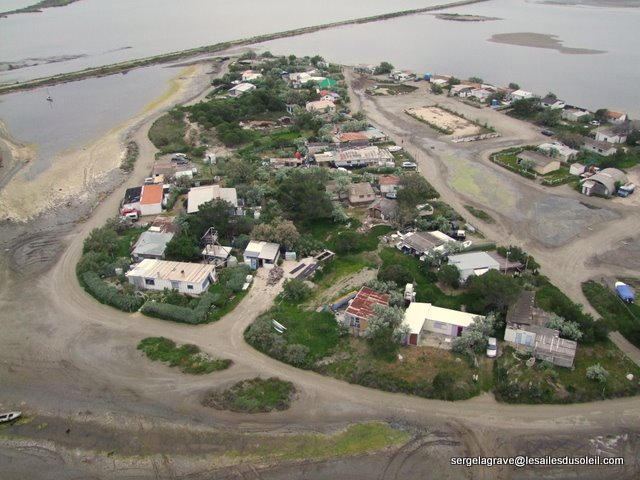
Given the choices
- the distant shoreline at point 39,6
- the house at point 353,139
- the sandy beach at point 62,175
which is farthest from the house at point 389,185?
the distant shoreline at point 39,6

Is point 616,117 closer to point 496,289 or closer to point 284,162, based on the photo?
point 284,162

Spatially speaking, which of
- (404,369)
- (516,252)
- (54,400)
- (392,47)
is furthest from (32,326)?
(392,47)

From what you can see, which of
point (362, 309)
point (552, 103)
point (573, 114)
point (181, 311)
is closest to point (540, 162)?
point (573, 114)

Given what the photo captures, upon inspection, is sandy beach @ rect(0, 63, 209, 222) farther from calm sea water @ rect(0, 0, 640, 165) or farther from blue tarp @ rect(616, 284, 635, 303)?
blue tarp @ rect(616, 284, 635, 303)

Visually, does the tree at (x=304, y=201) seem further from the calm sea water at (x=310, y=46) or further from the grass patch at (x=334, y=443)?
the calm sea water at (x=310, y=46)

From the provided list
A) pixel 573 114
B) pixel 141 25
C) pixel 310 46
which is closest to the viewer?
pixel 573 114
